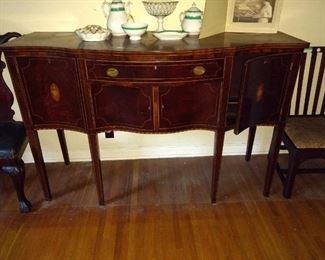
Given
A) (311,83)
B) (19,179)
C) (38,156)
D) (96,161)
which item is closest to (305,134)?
(311,83)

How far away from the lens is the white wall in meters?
1.69

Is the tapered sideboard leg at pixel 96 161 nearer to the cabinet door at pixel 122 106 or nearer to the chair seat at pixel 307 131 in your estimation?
the cabinet door at pixel 122 106

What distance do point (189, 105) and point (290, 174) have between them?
2.53 ft

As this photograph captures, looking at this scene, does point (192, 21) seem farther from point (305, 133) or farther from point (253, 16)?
point (305, 133)

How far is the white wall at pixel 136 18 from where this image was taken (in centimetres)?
169

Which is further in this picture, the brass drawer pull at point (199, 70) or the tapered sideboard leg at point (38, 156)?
the tapered sideboard leg at point (38, 156)

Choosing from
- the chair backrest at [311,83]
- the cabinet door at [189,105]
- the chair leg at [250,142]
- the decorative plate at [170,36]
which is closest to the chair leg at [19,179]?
the cabinet door at [189,105]

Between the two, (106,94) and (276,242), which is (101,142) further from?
(276,242)

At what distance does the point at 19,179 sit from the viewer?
1546 mm

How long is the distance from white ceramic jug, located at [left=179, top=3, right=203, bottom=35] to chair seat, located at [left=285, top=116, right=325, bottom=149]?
0.80 m

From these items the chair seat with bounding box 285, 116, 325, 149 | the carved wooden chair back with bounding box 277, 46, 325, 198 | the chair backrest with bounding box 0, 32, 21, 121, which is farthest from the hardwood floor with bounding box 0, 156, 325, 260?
the chair backrest with bounding box 0, 32, 21, 121

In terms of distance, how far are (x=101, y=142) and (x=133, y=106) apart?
0.80 metres

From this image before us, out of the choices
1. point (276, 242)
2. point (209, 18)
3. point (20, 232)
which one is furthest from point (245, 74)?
point (20, 232)

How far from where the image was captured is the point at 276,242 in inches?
57.3
